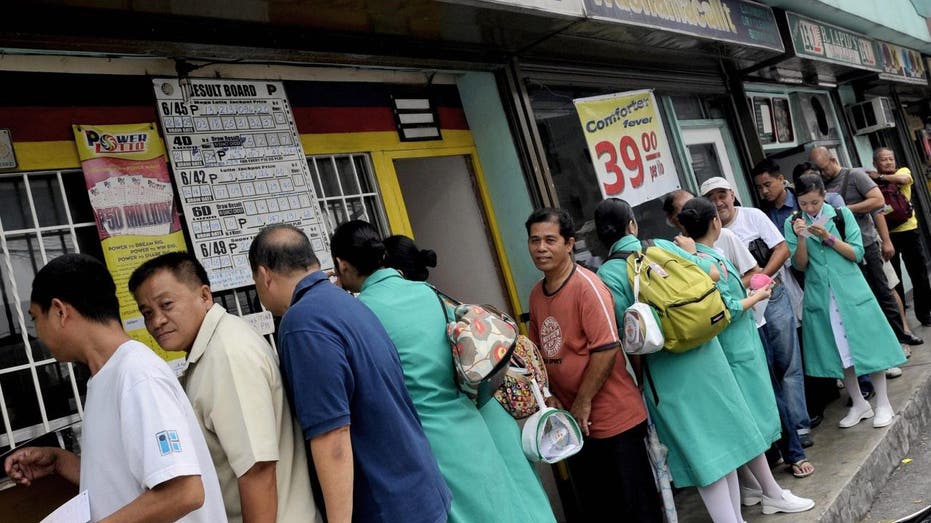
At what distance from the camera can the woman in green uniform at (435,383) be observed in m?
2.84

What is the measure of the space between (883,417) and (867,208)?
2.40 meters

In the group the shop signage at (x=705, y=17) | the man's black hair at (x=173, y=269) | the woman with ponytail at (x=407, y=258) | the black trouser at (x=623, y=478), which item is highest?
the shop signage at (x=705, y=17)

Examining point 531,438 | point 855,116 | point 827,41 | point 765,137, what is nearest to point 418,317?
point 531,438

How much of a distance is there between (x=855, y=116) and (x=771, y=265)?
771cm

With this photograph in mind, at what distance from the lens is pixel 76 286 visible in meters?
2.13

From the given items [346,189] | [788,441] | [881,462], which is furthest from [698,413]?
[346,189]

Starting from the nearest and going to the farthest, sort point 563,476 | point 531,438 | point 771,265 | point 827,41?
1. point 531,438
2. point 563,476
3. point 771,265
4. point 827,41

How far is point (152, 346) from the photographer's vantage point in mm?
3352

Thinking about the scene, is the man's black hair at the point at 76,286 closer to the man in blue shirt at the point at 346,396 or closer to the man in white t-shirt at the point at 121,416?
the man in white t-shirt at the point at 121,416

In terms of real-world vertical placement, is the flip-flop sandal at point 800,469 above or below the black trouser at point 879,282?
below

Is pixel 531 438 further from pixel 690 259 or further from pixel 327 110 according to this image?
pixel 327 110

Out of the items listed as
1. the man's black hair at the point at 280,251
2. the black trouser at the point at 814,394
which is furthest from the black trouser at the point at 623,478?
the black trouser at the point at 814,394

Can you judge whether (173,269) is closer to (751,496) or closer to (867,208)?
(751,496)

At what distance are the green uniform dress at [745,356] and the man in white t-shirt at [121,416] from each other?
3.17 m
